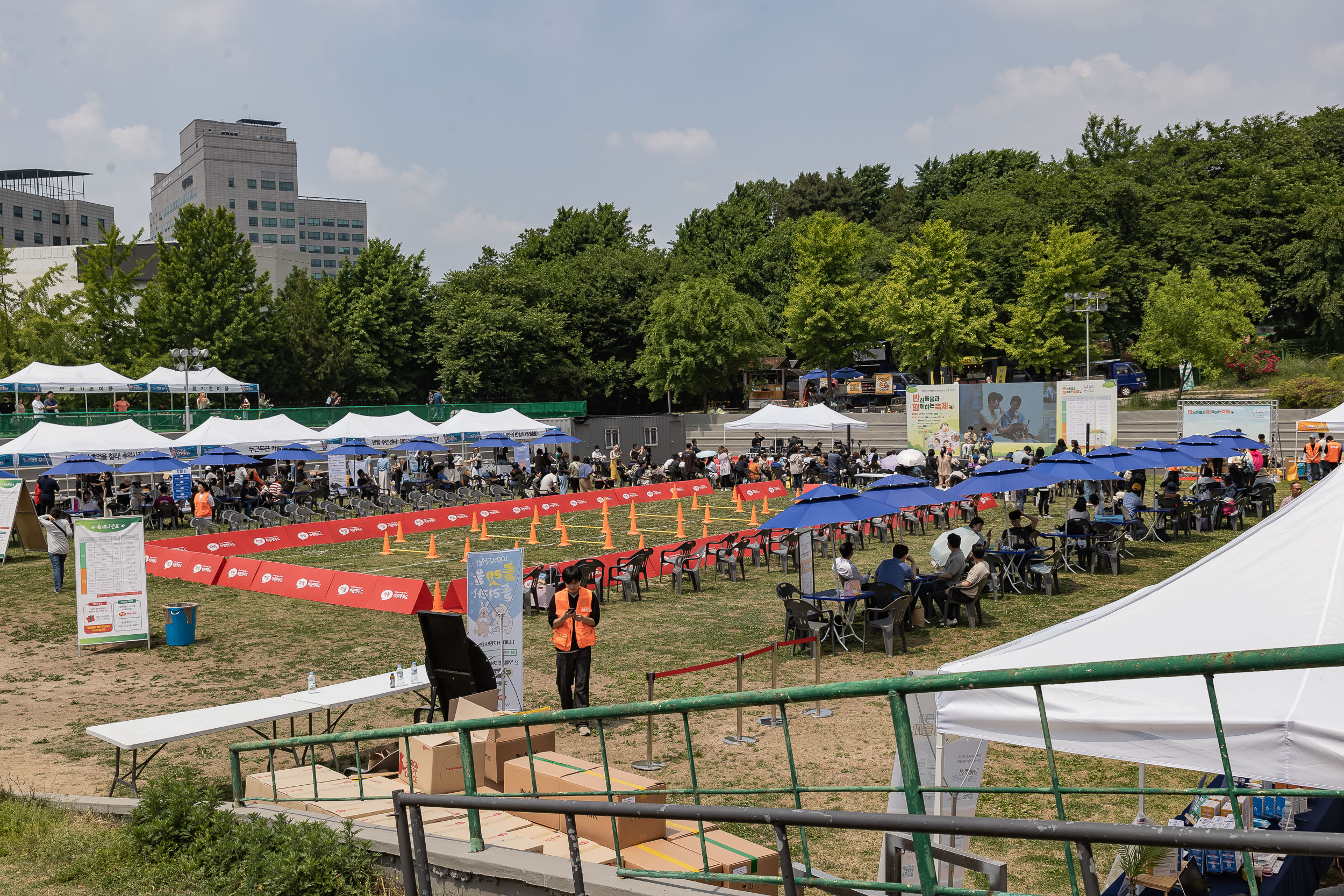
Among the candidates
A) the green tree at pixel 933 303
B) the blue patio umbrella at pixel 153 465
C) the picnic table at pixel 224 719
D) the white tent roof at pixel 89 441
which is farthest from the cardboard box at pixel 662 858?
the green tree at pixel 933 303

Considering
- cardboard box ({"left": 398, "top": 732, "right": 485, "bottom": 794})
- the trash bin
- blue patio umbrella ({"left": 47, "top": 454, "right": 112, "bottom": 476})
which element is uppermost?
blue patio umbrella ({"left": 47, "top": 454, "right": 112, "bottom": 476})

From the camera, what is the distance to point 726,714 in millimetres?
11352

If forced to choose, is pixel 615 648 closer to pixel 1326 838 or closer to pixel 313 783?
pixel 313 783

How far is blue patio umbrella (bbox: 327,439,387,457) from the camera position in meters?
32.6

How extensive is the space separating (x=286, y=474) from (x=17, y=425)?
8.61 metres

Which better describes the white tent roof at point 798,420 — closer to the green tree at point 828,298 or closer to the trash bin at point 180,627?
the trash bin at point 180,627

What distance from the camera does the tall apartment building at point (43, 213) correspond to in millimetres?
110188

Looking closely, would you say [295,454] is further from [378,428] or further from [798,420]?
[798,420]

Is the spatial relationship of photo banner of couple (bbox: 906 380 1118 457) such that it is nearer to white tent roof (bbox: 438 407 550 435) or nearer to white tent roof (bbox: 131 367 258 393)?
white tent roof (bbox: 438 407 550 435)

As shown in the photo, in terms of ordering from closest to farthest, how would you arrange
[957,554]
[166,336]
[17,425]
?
[957,554], [17,425], [166,336]

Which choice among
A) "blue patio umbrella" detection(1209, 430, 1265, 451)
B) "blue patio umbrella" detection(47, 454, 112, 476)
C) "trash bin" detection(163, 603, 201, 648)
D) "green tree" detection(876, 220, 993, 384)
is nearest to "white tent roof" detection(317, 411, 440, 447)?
"blue patio umbrella" detection(47, 454, 112, 476)

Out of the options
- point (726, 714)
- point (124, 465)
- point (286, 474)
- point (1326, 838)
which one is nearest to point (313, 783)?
point (726, 714)

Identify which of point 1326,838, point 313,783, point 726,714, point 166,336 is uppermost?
point 166,336

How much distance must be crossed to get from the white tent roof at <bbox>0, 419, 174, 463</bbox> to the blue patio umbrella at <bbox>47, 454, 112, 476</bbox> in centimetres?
29
